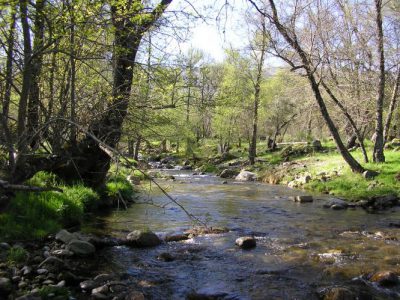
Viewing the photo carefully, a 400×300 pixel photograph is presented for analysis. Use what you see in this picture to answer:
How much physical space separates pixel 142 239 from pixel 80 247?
1.42 meters

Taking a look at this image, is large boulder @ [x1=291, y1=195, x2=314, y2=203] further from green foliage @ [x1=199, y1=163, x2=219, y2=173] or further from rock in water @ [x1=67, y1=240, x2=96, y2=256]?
green foliage @ [x1=199, y1=163, x2=219, y2=173]

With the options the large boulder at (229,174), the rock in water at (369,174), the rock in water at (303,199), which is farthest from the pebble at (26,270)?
the large boulder at (229,174)

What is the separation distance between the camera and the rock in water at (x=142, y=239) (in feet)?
28.9

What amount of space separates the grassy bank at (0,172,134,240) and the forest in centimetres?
4

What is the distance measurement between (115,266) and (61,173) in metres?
5.87

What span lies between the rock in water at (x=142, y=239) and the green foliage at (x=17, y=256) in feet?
7.55

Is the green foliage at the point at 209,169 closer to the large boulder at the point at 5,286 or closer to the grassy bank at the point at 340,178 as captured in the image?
the grassy bank at the point at 340,178

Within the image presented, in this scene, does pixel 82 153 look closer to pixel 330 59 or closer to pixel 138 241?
pixel 138 241

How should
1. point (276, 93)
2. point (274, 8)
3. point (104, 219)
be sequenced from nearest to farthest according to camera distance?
point (104, 219), point (274, 8), point (276, 93)

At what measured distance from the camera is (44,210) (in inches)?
367

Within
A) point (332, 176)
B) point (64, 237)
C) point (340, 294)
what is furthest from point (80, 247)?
point (332, 176)

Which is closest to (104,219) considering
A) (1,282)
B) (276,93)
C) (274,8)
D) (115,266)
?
(115,266)

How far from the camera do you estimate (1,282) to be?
19.0 feet

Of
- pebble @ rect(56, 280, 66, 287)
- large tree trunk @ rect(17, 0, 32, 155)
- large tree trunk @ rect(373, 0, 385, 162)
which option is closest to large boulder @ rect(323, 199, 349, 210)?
large tree trunk @ rect(373, 0, 385, 162)
